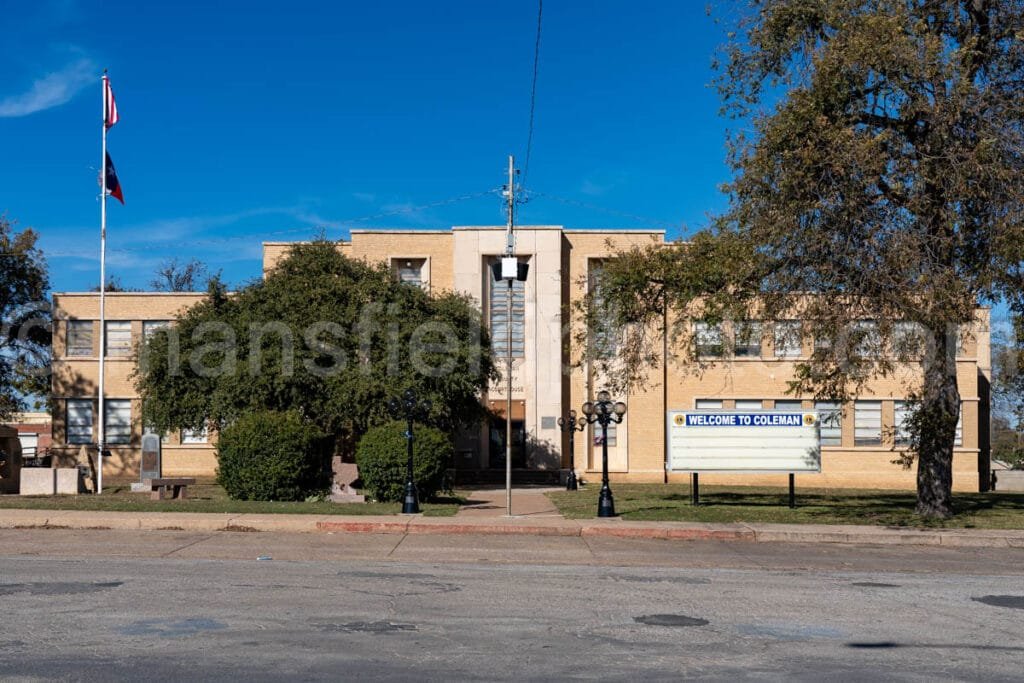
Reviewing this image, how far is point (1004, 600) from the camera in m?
11.6

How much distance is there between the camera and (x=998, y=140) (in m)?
19.5

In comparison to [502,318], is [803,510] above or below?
below

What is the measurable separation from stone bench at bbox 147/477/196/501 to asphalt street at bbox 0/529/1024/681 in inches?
429

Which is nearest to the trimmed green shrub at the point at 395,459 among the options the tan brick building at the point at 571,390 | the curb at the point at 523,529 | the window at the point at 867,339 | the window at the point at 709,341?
the curb at the point at 523,529

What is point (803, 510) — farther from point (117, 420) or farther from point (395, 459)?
point (117, 420)

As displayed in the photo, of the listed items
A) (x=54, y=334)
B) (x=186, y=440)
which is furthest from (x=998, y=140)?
(x=54, y=334)

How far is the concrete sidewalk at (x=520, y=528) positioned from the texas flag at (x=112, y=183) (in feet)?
48.6

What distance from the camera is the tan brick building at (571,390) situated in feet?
141

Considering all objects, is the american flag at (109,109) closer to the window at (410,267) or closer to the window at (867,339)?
the window at (410,267)

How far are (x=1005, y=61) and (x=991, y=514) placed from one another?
411 inches

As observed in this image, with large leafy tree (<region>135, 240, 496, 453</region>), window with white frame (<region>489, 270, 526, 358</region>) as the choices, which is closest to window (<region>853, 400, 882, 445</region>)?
window with white frame (<region>489, 270, 526, 358</region>)

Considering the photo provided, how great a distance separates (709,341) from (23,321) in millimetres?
34228

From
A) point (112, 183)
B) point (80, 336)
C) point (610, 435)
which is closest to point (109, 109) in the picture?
point (112, 183)

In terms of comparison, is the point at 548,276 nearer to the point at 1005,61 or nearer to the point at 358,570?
the point at 1005,61
